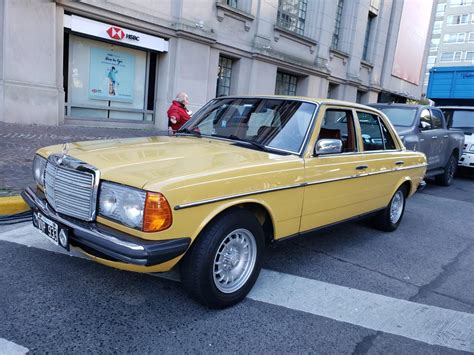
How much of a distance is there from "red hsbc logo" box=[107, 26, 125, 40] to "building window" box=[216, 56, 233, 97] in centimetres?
454

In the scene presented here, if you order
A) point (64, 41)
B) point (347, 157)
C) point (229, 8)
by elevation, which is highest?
point (229, 8)

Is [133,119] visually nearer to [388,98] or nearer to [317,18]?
[317,18]

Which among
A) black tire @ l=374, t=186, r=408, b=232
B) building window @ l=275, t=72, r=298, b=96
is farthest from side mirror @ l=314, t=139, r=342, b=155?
building window @ l=275, t=72, r=298, b=96

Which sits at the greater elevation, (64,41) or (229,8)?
(229,8)

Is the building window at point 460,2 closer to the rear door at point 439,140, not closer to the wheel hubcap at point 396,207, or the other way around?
the rear door at point 439,140

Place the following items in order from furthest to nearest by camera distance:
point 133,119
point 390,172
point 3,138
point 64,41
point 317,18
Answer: point 317,18 < point 133,119 < point 64,41 < point 3,138 < point 390,172

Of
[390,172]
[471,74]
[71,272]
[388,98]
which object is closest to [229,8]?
[471,74]

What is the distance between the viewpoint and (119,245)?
261cm

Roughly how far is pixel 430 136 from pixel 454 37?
2937 inches

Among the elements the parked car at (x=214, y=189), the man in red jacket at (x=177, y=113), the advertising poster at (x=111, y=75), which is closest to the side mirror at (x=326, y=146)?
the parked car at (x=214, y=189)

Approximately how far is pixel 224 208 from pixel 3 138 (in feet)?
23.7

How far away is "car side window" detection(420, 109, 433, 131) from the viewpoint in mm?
8344

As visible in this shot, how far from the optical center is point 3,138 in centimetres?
830

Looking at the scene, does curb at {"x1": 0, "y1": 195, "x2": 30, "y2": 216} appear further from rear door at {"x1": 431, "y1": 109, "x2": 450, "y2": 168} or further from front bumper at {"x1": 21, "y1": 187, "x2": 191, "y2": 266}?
rear door at {"x1": 431, "y1": 109, "x2": 450, "y2": 168}
